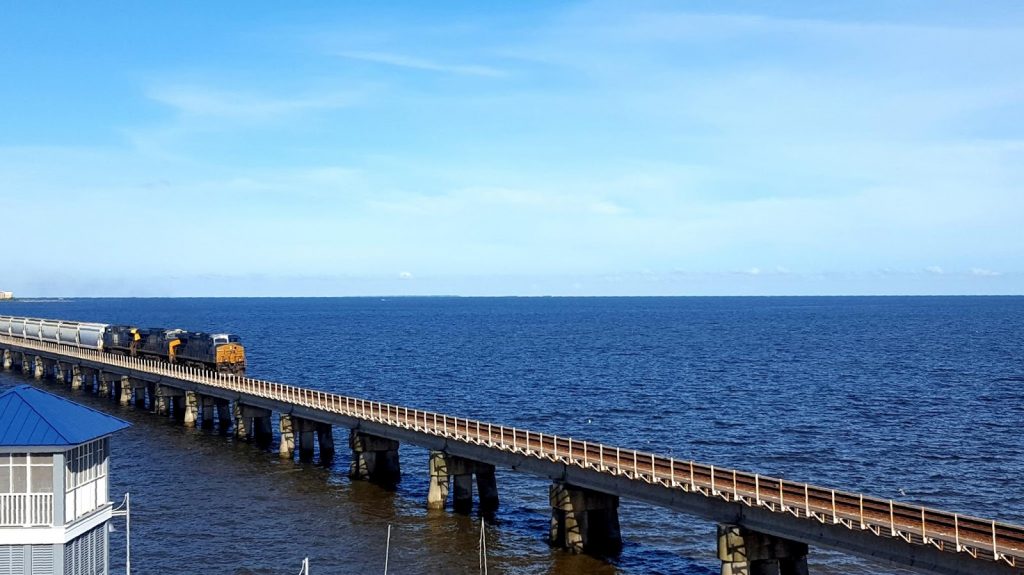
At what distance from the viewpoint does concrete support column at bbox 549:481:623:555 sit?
4256cm

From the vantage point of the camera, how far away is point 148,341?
102m

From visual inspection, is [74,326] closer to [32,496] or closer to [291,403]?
[291,403]

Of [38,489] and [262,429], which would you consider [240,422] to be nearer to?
[262,429]

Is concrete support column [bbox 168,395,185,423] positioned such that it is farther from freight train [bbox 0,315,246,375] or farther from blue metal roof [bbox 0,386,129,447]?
blue metal roof [bbox 0,386,129,447]

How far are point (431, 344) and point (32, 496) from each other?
513 ft

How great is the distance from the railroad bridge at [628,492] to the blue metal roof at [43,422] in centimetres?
2161

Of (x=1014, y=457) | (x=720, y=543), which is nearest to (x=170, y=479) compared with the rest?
(x=720, y=543)

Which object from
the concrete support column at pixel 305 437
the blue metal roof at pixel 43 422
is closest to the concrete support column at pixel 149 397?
the concrete support column at pixel 305 437

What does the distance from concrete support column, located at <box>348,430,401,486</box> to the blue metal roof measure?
30.3 meters

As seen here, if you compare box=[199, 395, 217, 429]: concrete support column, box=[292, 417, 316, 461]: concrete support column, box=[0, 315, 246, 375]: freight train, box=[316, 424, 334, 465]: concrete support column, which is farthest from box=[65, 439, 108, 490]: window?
box=[0, 315, 246, 375]: freight train

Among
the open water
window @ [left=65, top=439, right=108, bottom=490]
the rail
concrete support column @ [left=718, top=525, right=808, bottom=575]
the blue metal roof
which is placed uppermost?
the blue metal roof

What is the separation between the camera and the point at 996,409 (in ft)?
285

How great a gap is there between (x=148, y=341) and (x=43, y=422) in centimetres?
8110

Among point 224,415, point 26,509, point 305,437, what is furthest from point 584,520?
point 224,415
